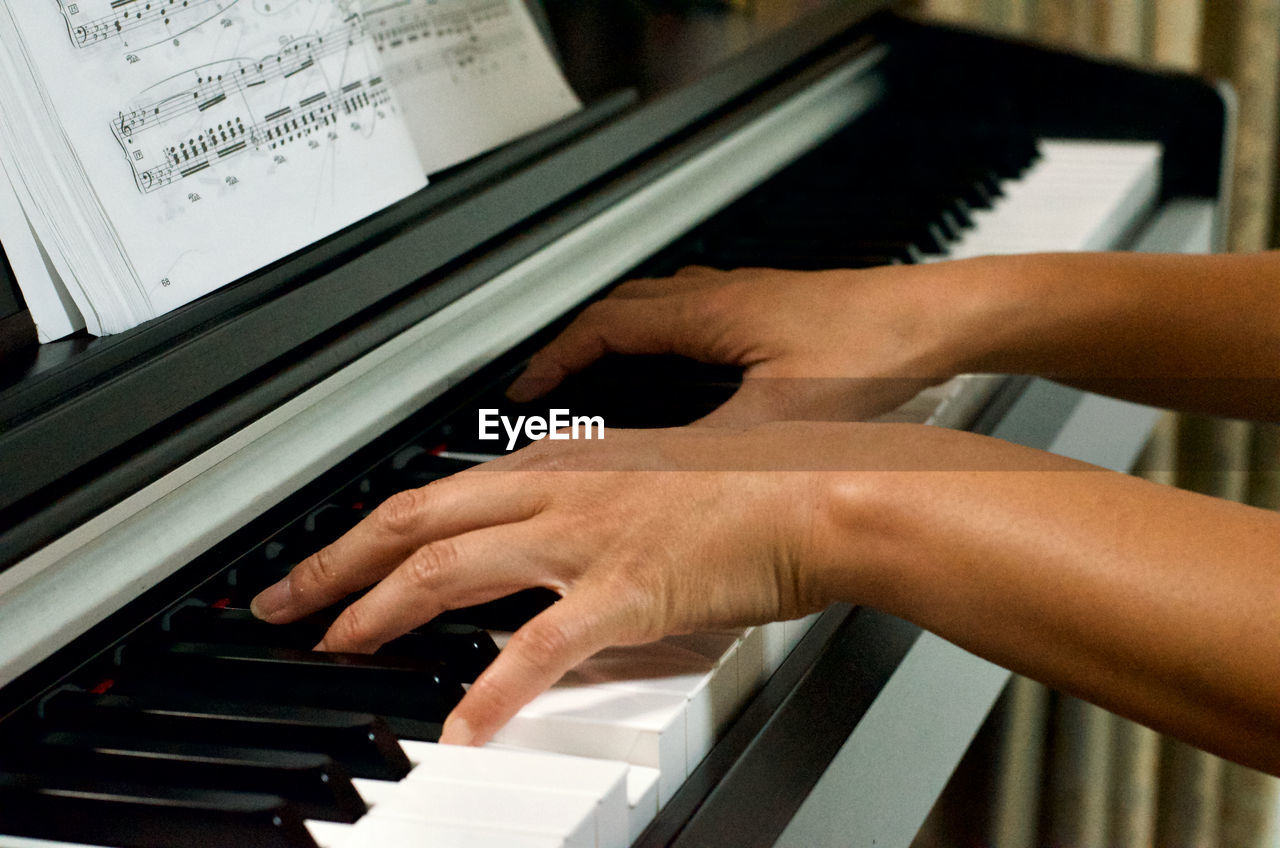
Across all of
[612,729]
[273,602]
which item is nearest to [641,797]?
[612,729]

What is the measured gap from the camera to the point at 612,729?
0.61 m

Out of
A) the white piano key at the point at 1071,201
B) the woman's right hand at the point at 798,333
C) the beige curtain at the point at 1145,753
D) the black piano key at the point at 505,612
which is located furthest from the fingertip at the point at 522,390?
the beige curtain at the point at 1145,753

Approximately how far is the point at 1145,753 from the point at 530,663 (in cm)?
182

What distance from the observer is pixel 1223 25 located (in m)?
2.14

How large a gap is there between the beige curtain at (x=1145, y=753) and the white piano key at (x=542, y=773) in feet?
5.25

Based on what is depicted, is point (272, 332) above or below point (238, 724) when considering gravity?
above

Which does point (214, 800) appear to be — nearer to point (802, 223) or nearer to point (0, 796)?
point (0, 796)

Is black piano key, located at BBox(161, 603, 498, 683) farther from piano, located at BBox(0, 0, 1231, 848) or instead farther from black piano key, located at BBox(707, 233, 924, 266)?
black piano key, located at BBox(707, 233, 924, 266)

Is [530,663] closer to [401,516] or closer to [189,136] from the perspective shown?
[401,516]

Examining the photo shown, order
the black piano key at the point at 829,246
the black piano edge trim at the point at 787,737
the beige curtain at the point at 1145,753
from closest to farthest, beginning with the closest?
the black piano edge trim at the point at 787,737 → the black piano key at the point at 829,246 → the beige curtain at the point at 1145,753

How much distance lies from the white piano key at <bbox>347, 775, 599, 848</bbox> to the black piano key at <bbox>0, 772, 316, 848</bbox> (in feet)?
0.13

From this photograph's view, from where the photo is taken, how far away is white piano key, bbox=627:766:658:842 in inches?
23.4

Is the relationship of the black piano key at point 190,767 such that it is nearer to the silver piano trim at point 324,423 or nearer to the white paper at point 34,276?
the silver piano trim at point 324,423

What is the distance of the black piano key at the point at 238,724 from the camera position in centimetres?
59
